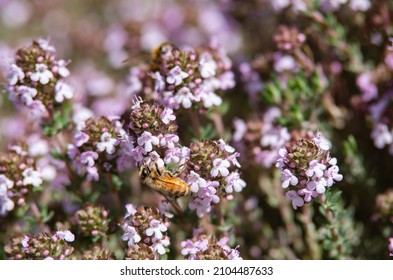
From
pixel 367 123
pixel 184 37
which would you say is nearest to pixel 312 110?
pixel 367 123

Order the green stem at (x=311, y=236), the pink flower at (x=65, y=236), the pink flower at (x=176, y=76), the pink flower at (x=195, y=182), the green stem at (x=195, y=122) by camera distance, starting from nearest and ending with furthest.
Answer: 1. the pink flower at (x=195, y=182)
2. the pink flower at (x=65, y=236)
3. the pink flower at (x=176, y=76)
4. the green stem at (x=195, y=122)
5. the green stem at (x=311, y=236)

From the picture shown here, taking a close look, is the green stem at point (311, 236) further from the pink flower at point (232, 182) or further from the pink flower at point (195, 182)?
the pink flower at point (195, 182)

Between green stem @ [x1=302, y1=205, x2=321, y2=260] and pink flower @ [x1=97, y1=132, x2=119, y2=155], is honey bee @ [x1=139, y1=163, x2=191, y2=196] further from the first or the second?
green stem @ [x1=302, y1=205, x2=321, y2=260]

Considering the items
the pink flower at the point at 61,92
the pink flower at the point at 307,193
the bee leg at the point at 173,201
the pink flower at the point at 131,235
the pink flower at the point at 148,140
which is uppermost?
the pink flower at the point at 61,92

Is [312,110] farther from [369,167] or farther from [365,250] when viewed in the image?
[365,250]

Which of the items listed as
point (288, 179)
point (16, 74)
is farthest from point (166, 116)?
point (16, 74)

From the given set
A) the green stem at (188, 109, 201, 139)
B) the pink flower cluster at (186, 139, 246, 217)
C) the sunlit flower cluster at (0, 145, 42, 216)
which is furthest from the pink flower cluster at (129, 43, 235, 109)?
the sunlit flower cluster at (0, 145, 42, 216)

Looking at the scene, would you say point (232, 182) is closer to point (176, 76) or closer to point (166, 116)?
point (166, 116)

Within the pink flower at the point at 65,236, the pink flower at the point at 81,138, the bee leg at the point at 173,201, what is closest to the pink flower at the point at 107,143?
the pink flower at the point at 81,138
